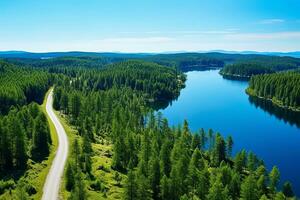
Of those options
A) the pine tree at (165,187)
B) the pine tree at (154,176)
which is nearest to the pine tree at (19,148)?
the pine tree at (154,176)

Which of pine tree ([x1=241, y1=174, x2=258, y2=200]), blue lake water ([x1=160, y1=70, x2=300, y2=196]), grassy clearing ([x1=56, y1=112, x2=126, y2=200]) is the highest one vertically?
pine tree ([x1=241, y1=174, x2=258, y2=200])

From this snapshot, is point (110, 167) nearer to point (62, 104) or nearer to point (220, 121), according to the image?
point (62, 104)

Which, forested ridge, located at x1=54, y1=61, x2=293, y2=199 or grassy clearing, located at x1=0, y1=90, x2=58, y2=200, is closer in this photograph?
grassy clearing, located at x1=0, y1=90, x2=58, y2=200

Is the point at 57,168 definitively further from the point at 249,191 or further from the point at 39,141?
the point at 249,191

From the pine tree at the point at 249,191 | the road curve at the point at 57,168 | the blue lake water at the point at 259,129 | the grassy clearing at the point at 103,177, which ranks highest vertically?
the pine tree at the point at 249,191

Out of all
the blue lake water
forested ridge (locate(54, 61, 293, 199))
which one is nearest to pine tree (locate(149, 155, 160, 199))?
forested ridge (locate(54, 61, 293, 199))

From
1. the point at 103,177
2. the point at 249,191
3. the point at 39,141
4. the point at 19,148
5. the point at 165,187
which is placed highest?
the point at 19,148

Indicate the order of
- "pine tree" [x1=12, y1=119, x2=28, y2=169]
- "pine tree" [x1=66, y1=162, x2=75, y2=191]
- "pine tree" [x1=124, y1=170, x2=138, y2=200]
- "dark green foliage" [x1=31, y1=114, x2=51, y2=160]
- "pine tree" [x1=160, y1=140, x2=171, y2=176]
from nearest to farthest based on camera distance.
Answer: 1. "pine tree" [x1=124, y1=170, x2=138, y2=200]
2. "pine tree" [x1=66, y1=162, x2=75, y2=191]
3. "pine tree" [x1=12, y1=119, x2=28, y2=169]
4. "pine tree" [x1=160, y1=140, x2=171, y2=176]
5. "dark green foliage" [x1=31, y1=114, x2=51, y2=160]

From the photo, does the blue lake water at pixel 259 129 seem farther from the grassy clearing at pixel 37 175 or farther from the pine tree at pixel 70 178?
the grassy clearing at pixel 37 175

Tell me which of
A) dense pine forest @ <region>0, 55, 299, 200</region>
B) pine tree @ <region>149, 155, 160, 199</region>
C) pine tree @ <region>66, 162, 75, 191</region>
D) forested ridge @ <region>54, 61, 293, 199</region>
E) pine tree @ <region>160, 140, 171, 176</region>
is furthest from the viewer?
pine tree @ <region>160, 140, 171, 176</region>

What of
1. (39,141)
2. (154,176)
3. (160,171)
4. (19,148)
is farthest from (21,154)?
(160,171)

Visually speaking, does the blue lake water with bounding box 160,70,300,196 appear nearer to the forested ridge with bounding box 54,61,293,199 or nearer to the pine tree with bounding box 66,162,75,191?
the forested ridge with bounding box 54,61,293,199

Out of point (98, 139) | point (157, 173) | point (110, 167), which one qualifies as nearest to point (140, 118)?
point (98, 139)

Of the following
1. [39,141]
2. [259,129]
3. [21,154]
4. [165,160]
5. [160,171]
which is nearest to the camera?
[160,171]
